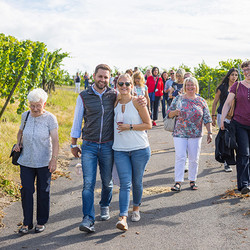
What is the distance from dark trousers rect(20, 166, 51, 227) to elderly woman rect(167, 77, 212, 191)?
238 cm

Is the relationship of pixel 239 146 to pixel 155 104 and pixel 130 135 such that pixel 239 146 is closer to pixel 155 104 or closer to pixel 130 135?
pixel 130 135

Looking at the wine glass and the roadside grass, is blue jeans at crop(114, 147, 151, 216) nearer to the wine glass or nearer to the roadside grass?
the wine glass

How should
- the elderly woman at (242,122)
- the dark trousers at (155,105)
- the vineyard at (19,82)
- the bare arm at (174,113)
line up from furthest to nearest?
1. the dark trousers at (155,105)
2. the vineyard at (19,82)
3. the bare arm at (174,113)
4. the elderly woman at (242,122)

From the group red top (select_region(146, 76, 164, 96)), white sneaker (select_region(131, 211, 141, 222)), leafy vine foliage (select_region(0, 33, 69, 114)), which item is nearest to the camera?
white sneaker (select_region(131, 211, 141, 222))

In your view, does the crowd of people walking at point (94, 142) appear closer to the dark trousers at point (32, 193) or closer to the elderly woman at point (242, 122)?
the dark trousers at point (32, 193)

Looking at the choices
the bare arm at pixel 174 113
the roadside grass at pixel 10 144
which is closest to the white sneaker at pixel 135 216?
the bare arm at pixel 174 113

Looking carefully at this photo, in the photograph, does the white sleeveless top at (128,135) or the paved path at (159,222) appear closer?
the paved path at (159,222)

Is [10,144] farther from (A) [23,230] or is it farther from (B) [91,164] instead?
(B) [91,164]

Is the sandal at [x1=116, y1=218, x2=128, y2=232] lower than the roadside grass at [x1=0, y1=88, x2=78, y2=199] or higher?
lower

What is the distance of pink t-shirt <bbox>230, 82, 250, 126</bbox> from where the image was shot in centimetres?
622

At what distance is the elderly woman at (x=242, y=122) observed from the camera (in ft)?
20.4

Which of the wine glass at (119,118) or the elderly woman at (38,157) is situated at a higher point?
the wine glass at (119,118)

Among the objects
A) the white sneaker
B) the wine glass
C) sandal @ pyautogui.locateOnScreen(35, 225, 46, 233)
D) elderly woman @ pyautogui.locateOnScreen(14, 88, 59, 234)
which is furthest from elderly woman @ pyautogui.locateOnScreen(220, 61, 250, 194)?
sandal @ pyautogui.locateOnScreen(35, 225, 46, 233)

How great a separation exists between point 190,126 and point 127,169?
6.55 ft
